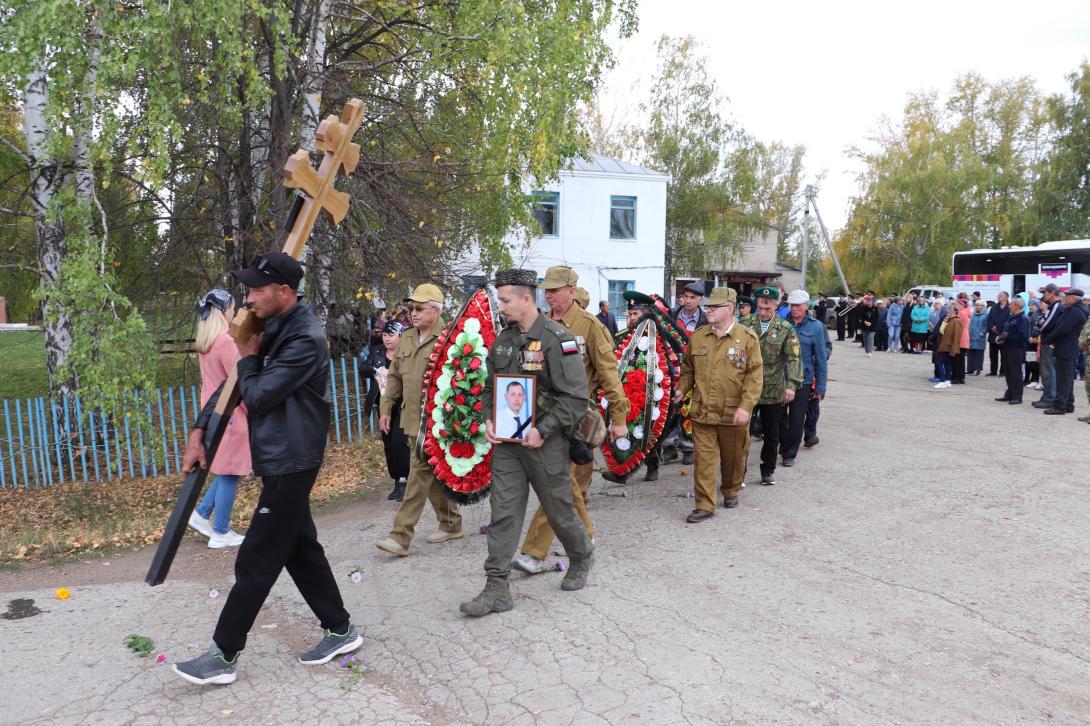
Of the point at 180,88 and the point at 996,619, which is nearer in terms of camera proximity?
the point at 996,619

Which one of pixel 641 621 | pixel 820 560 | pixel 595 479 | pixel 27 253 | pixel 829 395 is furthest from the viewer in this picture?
pixel 829 395

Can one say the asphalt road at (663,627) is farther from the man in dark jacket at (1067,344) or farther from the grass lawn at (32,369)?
the man in dark jacket at (1067,344)

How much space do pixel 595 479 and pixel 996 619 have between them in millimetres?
4542

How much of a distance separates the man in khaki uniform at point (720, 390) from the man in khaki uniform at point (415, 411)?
84.7 inches

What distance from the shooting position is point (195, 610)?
4.99m

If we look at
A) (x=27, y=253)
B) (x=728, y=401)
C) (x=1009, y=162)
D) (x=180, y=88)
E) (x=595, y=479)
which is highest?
(x=1009, y=162)

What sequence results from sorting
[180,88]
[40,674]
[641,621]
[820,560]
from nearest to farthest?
[40,674] < [641,621] < [820,560] < [180,88]

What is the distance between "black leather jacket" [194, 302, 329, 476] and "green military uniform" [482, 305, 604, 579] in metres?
1.29

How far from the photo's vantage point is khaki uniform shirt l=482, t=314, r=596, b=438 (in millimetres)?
4852

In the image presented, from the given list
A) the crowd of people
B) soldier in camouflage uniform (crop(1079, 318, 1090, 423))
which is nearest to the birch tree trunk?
soldier in camouflage uniform (crop(1079, 318, 1090, 423))

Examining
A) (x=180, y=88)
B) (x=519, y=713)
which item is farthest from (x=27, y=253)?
(x=519, y=713)

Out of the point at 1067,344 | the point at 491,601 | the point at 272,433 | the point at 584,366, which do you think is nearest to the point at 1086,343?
the point at 1067,344

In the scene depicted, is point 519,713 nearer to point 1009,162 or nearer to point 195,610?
point 195,610

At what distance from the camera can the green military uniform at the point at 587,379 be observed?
18.5 ft
